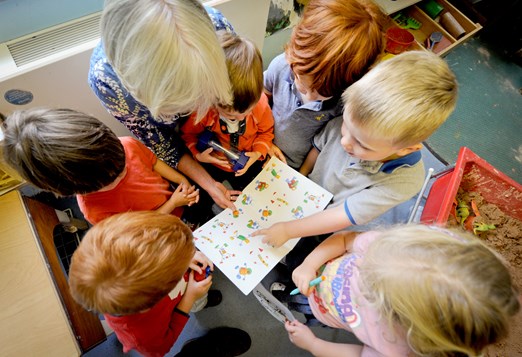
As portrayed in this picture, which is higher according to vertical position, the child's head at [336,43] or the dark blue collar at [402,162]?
the child's head at [336,43]

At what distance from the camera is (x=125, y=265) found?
2.13ft

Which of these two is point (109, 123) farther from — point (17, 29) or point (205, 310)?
point (205, 310)

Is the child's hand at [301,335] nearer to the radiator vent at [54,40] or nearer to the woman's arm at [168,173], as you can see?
the woman's arm at [168,173]

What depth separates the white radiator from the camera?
33.0 inches

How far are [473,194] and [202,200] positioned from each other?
115cm

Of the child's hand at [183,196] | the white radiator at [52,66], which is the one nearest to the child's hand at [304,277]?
the child's hand at [183,196]

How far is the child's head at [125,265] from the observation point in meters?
0.64

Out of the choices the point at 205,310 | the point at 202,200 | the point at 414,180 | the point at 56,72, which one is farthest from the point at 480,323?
the point at 56,72

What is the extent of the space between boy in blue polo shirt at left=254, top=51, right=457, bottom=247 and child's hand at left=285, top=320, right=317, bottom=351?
12.4 inches

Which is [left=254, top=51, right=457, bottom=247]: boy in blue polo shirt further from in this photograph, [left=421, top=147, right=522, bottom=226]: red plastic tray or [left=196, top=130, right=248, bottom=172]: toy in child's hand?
[left=421, top=147, right=522, bottom=226]: red plastic tray

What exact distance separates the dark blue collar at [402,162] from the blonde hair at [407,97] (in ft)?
0.32

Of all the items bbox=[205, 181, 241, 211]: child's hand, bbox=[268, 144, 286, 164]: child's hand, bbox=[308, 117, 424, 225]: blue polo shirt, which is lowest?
bbox=[205, 181, 241, 211]: child's hand

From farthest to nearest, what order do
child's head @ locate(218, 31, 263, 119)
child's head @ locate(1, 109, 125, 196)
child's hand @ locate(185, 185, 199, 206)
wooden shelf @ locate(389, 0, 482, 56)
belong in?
wooden shelf @ locate(389, 0, 482, 56)
child's hand @ locate(185, 185, 199, 206)
child's head @ locate(218, 31, 263, 119)
child's head @ locate(1, 109, 125, 196)

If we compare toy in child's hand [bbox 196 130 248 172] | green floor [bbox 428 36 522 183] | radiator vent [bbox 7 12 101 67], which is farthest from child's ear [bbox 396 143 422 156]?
green floor [bbox 428 36 522 183]
